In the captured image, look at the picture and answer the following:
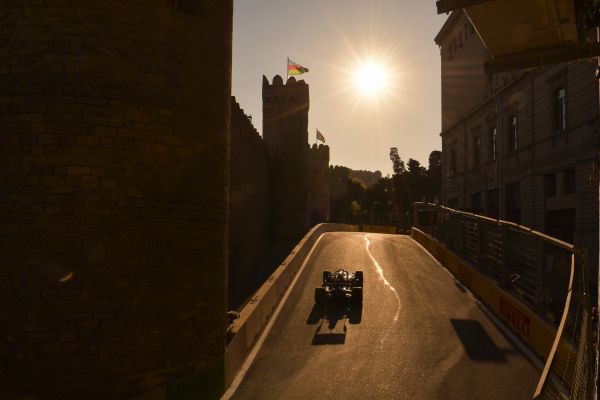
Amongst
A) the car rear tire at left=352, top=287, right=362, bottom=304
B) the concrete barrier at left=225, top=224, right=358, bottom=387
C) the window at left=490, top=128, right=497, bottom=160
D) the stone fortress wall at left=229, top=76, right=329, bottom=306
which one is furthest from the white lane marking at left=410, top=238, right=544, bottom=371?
the window at left=490, top=128, right=497, bottom=160

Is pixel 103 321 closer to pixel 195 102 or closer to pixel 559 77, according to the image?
pixel 195 102

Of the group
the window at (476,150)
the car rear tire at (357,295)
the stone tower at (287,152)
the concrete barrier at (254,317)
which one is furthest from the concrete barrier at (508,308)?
the window at (476,150)

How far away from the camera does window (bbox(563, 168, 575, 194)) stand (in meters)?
28.6

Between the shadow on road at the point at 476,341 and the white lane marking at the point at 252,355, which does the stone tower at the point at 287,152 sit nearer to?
the white lane marking at the point at 252,355

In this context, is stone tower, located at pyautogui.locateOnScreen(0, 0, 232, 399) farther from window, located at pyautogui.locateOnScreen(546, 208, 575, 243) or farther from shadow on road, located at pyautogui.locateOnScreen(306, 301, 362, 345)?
window, located at pyautogui.locateOnScreen(546, 208, 575, 243)

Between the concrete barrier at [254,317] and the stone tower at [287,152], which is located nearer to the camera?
the concrete barrier at [254,317]

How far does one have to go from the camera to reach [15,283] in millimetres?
7496

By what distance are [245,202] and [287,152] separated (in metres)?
13.8

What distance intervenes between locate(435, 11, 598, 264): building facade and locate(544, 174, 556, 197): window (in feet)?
0.20

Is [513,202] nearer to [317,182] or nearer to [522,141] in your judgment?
[522,141]

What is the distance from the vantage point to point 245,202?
3400cm

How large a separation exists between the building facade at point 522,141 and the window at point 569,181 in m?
0.05

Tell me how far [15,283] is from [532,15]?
7.93 metres

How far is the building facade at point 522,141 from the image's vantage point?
88.1 ft
